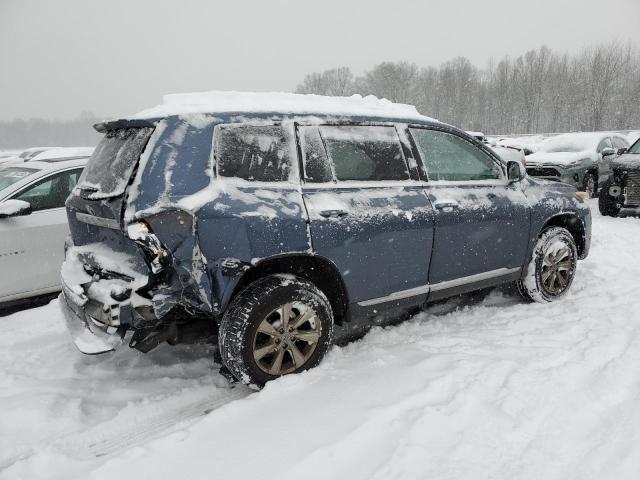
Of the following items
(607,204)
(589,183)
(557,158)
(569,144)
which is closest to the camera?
(607,204)

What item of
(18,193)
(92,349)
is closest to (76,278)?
(92,349)

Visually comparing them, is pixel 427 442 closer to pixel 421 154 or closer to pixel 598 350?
pixel 598 350

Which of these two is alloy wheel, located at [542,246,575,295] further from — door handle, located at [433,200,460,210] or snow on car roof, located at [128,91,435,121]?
snow on car roof, located at [128,91,435,121]

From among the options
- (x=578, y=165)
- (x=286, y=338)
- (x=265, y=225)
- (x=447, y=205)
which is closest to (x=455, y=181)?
(x=447, y=205)

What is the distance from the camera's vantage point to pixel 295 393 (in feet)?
10.2

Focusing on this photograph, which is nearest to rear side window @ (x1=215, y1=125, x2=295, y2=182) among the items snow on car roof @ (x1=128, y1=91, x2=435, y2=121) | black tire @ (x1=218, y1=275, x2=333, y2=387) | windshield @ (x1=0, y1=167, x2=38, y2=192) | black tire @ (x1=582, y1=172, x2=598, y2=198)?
snow on car roof @ (x1=128, y1=91, x2=435, y2=121)

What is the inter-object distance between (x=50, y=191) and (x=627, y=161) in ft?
30.7

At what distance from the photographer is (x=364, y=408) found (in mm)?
2895

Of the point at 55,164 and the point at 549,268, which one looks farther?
the point at 55,164

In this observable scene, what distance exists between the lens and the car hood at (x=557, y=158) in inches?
463

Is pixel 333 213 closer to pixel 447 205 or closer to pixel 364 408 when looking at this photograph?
pixel 447 205

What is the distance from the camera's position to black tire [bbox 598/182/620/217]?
9195 mm

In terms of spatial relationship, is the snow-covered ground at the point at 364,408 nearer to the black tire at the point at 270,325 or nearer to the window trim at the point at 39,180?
the black tire at the point at 270,325

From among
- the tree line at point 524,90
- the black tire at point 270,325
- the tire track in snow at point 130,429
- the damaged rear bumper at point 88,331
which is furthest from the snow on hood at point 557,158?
the tree line at point 524,90
